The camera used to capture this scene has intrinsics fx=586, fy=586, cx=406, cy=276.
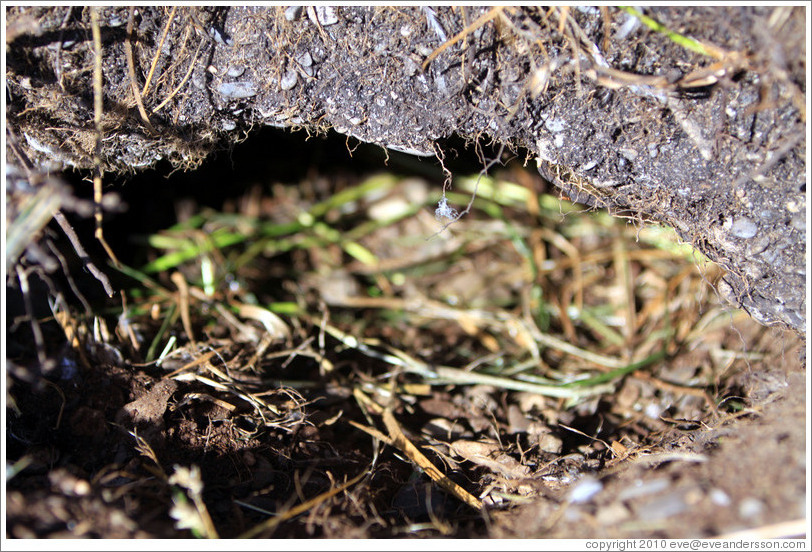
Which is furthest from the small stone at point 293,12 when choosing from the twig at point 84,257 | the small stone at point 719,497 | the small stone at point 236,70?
the small stone at point 719,497

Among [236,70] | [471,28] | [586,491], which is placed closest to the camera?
[586,491]

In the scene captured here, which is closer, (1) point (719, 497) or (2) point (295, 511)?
(1) point (719, 497)

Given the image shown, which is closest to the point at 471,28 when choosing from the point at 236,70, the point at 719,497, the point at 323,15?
the point at 323,15

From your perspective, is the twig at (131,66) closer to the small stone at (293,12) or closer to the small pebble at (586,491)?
the small stone at (293,12)

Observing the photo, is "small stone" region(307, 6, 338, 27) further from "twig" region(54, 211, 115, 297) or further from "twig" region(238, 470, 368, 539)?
"twig" region(238, 470, 368, 539)

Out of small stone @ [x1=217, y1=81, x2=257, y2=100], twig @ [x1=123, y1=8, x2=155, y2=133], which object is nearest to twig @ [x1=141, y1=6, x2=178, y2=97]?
twig @ [x1=123, y1=8, x2=155, y2=133]

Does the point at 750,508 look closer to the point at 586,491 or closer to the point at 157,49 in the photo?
the point at 586,491

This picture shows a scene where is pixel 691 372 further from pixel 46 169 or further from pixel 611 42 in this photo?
pixel 46 169

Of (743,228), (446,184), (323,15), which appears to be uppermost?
(323,15)

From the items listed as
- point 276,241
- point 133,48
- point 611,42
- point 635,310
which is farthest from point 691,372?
point 133,48

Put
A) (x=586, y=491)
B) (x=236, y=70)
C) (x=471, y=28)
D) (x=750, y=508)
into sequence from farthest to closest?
(x=236, y=70), (x=471, y=28), (x=586, y=491), (x=750, y=508)
